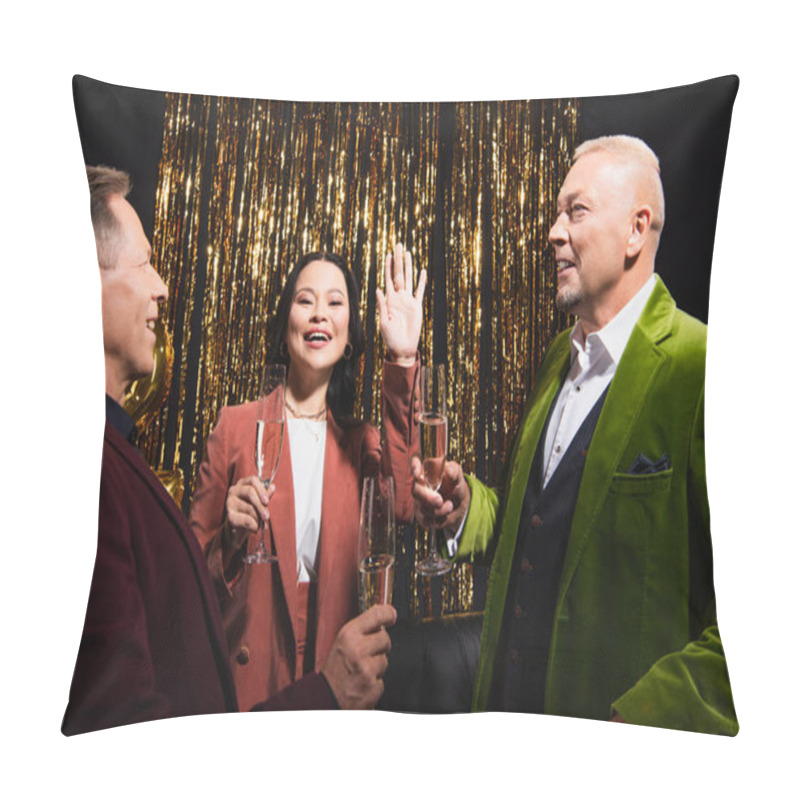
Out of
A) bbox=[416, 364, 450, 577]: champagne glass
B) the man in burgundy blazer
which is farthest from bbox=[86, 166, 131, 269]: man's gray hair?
bbox=[416, 364, 450, 577]: champagne glass

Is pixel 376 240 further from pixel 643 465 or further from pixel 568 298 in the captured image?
pixel 643 465

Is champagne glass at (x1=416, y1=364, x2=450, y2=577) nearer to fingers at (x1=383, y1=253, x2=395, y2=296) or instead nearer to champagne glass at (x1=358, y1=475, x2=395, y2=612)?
champagne glass at (x1=358, y1=475, x2=395, y2=612)

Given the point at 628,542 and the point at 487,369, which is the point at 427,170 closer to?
the point at 487,369

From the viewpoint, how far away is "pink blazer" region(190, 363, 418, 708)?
2199 mm

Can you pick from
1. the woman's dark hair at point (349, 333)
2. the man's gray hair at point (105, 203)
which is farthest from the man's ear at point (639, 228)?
the man's gray hair at point (105, 203)

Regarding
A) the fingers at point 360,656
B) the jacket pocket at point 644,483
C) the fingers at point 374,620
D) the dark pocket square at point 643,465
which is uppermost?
the dark pocket square at point 643,465

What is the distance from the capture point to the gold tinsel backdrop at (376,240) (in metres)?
2.24

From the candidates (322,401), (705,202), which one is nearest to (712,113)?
(705,202)

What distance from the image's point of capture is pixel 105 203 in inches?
88.0

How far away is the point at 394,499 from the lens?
225cm

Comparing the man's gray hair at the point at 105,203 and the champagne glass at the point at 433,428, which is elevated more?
the man's gray hair at the point at 105,203

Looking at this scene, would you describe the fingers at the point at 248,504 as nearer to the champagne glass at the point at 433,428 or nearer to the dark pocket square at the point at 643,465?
the champagne glass at the point at 433,428

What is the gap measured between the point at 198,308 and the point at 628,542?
124cm

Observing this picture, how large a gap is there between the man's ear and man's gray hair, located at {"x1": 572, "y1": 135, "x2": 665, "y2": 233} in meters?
0.01
